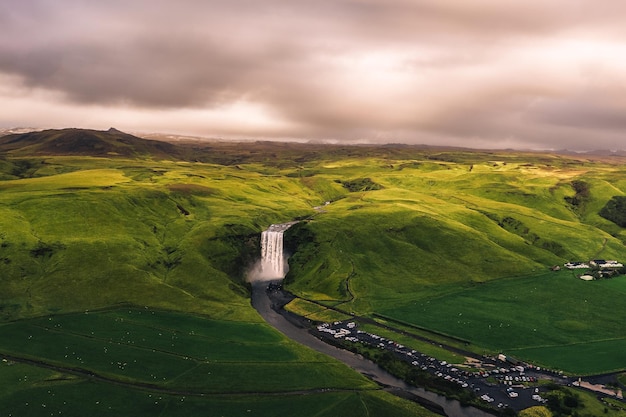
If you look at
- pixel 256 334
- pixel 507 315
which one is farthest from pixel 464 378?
pixel 256 334

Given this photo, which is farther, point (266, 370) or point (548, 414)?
point (266, 370)

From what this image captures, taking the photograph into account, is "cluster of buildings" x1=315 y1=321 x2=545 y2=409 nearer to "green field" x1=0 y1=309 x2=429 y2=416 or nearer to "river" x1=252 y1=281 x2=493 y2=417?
"river" x1=252 y1=281 x2=493 y2=417

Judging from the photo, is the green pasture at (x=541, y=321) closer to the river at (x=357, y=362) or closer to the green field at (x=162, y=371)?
the river at (x=357, y=362)

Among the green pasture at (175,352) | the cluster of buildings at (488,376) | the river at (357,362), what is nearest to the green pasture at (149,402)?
the green pasture at (175,352)

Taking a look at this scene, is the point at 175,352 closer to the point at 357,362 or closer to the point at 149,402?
the point at 149,402

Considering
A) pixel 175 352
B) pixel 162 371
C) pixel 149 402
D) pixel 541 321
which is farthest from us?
pixel 541 321

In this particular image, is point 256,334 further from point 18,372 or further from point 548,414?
point 548,414

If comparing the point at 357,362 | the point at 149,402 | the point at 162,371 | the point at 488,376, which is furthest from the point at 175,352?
the point at 488,376
